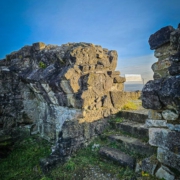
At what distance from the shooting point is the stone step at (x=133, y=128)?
11.1 feet

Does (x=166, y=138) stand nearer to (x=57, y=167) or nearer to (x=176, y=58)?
(x=176, y=58)

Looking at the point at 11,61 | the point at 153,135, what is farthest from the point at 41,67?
the point at 153,135

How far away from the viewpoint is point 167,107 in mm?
2012

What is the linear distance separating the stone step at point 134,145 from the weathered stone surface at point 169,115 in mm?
1110

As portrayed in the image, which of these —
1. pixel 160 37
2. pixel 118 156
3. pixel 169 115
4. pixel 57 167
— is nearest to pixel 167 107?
pixel 169 115

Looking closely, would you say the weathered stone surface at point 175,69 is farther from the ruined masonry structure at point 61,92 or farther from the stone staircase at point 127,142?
the ruined masonry structure at point 61,92

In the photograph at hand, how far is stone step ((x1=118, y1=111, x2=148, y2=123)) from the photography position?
392cm

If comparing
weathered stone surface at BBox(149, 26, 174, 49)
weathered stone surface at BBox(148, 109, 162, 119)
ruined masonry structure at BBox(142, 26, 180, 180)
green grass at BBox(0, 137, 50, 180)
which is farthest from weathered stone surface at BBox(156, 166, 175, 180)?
green grass at BBox(0, 137, 50, 180)

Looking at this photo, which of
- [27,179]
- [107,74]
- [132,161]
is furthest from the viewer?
[107,74]

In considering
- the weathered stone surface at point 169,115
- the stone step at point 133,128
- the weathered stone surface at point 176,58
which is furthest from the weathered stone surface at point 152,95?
the stone step at point 133,128

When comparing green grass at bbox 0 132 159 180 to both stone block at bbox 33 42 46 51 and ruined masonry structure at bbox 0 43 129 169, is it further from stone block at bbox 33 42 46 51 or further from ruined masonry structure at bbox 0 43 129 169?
stone block at bbox 33 42 46 51

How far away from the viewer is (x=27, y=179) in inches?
130

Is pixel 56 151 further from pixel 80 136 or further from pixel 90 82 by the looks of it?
pixel 90 82

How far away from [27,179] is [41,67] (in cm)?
312
